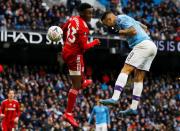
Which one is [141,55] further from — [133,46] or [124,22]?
[124,22]

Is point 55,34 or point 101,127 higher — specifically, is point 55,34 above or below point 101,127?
above

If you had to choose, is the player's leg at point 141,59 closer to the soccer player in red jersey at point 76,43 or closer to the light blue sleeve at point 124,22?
the light blue sleeve at point 124,22

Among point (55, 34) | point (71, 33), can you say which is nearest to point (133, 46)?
point (71, 33)

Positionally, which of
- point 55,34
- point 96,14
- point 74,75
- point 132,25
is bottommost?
point 96,14

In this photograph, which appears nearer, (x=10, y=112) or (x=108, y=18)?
(x=108, y=18)

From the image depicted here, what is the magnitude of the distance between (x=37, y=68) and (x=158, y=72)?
24.7ft

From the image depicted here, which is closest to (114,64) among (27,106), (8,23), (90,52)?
(90,52)

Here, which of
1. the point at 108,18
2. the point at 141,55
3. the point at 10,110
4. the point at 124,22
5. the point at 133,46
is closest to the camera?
the point at 108,18

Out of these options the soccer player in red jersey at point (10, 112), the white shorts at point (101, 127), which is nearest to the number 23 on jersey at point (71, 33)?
the soccer player in red jersey at point (10, 112)

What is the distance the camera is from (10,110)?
2141 centimetres

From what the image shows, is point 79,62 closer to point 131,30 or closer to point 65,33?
point 65,33

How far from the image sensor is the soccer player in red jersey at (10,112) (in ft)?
69.2

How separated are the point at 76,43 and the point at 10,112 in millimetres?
6359

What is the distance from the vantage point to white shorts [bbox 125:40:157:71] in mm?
14898
